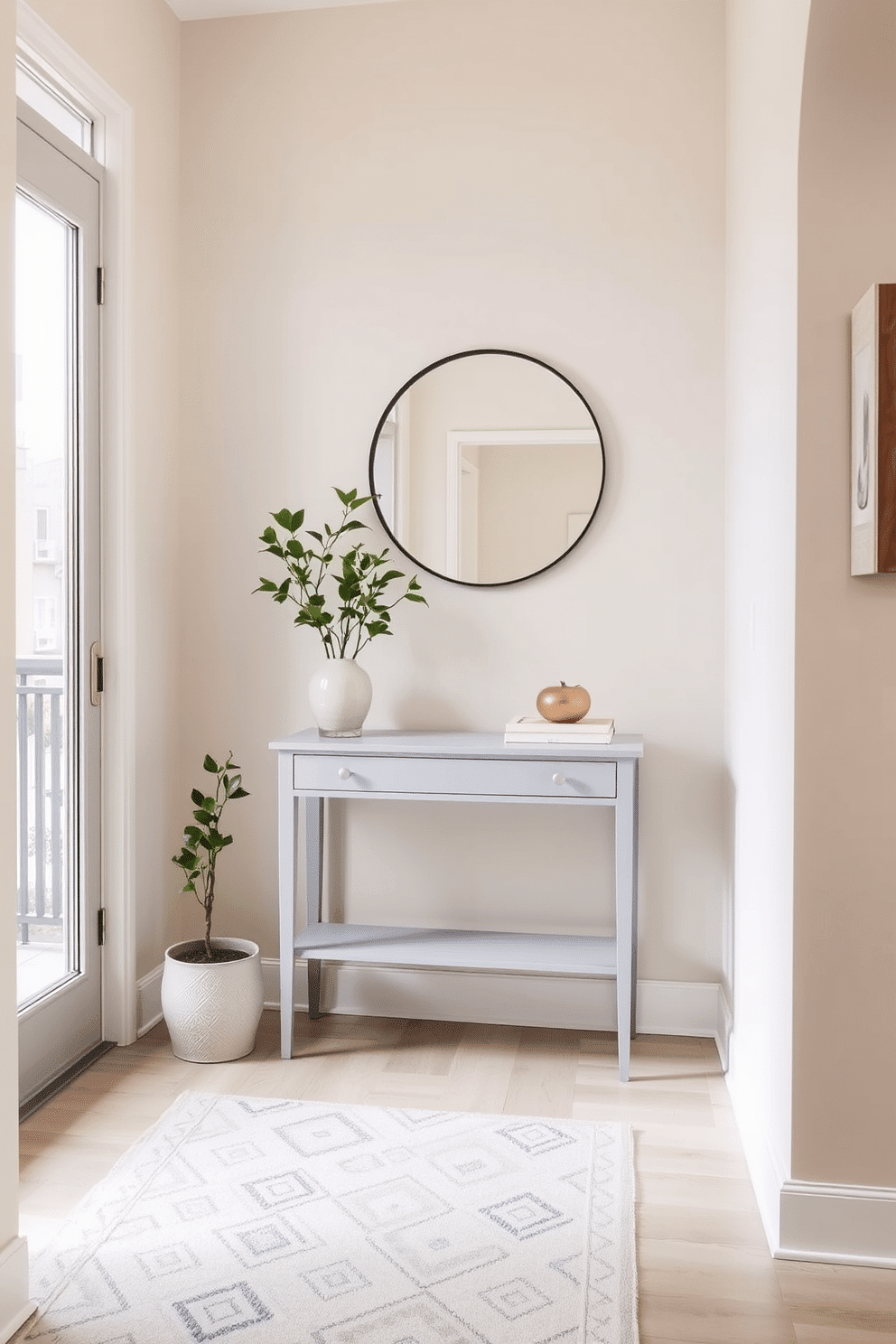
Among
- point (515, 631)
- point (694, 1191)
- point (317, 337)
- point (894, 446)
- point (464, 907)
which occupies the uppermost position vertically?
point (317, 337)

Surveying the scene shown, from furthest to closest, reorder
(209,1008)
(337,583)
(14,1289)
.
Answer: (337,583)
(209,1008)
(14,1289)

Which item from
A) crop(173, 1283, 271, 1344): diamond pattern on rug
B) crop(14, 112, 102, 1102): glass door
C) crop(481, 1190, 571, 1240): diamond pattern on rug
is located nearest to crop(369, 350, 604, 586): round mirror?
crop(14, 112, 102, 1102): glass door

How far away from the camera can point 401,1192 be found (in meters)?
2.15

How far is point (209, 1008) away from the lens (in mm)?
2750

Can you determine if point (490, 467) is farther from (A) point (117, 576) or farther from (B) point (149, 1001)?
(B) point (149, 1001)

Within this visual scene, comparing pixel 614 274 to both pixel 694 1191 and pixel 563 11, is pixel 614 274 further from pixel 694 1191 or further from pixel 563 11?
pixel 694 1191

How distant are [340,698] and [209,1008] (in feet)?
2.78

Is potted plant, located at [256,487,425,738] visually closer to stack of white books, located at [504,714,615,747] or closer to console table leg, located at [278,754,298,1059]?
console table leg, located at [278,754,298,1059]

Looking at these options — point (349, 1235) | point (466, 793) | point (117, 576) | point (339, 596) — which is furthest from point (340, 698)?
point (349, 1235)

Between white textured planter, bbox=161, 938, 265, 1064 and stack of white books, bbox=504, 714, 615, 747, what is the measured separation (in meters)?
0.91

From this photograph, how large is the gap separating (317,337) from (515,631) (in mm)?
1017

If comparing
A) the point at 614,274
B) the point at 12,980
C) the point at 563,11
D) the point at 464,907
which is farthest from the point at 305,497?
the point at 12,980

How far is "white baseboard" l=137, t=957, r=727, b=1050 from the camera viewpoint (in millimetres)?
3006

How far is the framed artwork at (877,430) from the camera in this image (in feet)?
5.70
